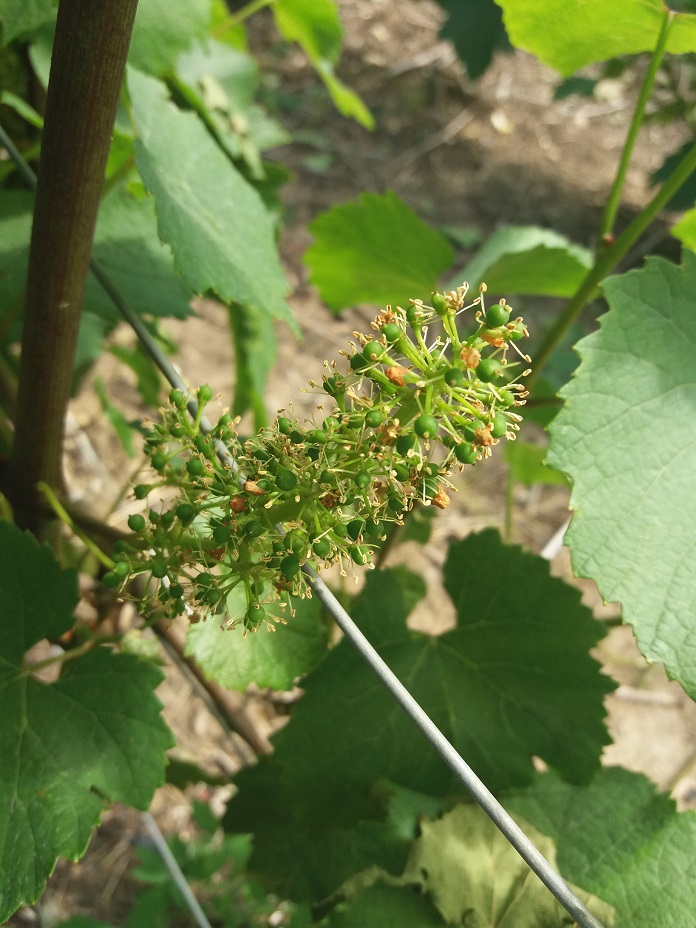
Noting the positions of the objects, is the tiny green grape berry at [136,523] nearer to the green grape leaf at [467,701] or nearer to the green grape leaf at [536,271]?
the green grape leaf at [467,701]

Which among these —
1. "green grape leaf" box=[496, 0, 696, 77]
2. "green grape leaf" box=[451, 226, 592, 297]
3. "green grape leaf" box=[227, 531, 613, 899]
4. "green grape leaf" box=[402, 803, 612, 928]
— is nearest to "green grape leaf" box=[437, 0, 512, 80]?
"green grape leaf" box=[451, 226, 592, 297]

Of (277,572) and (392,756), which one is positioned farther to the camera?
(392,756)

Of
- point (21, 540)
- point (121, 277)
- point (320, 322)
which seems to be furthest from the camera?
point (320, 322)

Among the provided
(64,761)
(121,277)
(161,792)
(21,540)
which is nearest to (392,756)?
(64,761)

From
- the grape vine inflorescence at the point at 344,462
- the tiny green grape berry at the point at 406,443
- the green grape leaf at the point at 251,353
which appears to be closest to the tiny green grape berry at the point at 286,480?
the grape vine inflorescence at the point at 344,462

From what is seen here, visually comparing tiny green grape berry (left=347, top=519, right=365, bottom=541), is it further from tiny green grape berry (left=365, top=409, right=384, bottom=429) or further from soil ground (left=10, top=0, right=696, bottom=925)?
soil ground (left=10, top=0, right=696, bottom=925)

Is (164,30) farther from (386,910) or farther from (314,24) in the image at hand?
(386,910)

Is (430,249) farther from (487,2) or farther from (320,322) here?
(320,322)
